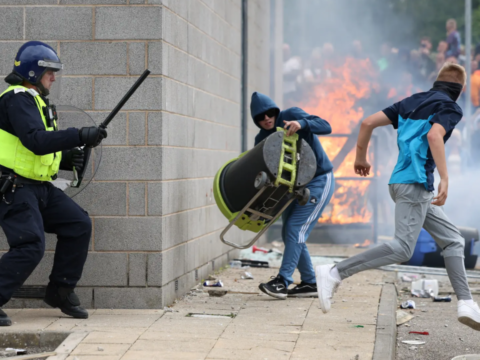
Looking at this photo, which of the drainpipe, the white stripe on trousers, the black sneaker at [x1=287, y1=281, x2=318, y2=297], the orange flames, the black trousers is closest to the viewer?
the black trousers

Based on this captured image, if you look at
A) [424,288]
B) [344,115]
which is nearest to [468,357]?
[424,288]

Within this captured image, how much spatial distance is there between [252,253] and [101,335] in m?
4.64

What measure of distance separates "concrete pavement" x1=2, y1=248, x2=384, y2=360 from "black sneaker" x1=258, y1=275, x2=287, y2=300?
6 cm

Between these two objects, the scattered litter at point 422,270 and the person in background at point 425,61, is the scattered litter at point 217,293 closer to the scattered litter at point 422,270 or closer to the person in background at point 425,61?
the scattered litter at point 422,270

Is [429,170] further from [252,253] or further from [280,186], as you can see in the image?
[252,253]

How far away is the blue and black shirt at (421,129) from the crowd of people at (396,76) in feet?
30.7

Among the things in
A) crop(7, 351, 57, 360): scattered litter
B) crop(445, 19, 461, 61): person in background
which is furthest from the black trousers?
crop(445, 19, 461, 61): person in background

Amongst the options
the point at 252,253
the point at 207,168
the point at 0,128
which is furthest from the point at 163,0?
the point at 252,253

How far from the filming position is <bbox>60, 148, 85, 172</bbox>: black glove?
5.66 metres

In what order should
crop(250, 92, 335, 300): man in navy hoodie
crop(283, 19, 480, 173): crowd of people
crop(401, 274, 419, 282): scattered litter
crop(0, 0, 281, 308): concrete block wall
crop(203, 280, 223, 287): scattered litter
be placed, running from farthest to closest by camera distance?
crop(283, 19, 480, 173): crowd of people
crop(401, 274, 419, 282): scattered litter
crop(203, 280, 223, 287): scattered litter
crop(250, 92, 335, 300): man in navy hoodie
crop(0, 0, 281, 308): concrete block wall

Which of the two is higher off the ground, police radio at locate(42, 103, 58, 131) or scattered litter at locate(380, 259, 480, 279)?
police radio at locate(42, 103, 58, 131)

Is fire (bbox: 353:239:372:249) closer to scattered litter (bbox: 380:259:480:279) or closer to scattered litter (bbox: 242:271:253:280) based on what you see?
scattered litter (bbox: 380:259:480:279)

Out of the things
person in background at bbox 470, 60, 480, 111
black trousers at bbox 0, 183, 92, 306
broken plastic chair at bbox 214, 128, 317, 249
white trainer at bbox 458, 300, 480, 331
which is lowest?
white trainer at bbox 458, 300, 480, 331

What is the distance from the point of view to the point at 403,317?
6.46 metres
